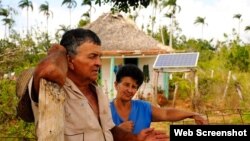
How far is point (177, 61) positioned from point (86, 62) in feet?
41.1

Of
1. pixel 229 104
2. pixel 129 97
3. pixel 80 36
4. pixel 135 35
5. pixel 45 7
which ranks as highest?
pixel 45 7

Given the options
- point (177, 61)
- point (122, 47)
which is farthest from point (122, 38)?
point (177, 61)

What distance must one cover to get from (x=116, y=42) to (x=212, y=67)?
176 inches

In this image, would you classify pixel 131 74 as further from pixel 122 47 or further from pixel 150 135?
pixel 122 47

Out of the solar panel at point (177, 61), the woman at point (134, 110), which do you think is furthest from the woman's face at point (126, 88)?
the solar panel at point (177, 61)

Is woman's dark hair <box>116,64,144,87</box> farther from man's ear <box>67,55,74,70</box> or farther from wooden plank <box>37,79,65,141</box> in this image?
wooden plank <box>37,79,65,141</box>

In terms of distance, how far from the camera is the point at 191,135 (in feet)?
9.49

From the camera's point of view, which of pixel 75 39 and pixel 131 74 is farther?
pixel 131 74

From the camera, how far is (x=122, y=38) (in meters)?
19.1

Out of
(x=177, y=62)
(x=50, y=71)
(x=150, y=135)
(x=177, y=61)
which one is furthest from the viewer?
(x=177, y=61)

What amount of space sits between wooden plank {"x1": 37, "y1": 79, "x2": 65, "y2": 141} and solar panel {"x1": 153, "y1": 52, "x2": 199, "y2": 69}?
12.2m

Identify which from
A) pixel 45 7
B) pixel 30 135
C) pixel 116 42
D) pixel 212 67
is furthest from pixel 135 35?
pixel 45 7

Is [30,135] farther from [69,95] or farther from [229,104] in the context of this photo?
[229,104]

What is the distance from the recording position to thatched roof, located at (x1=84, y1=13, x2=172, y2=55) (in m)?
17.3
